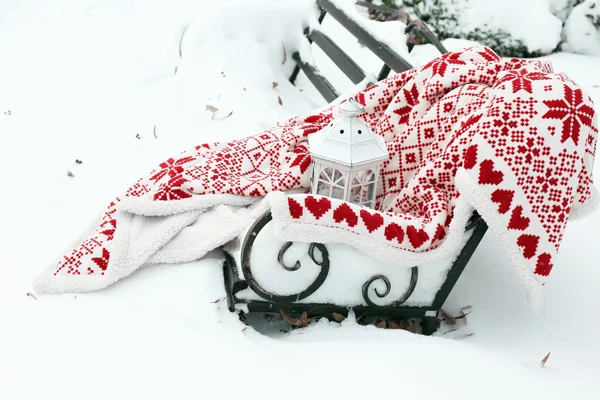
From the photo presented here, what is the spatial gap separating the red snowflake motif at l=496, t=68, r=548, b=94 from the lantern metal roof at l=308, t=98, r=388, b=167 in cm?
45

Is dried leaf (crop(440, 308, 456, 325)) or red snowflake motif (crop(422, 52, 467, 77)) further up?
red snowflake motif (crop(422, 52, 467, 77))

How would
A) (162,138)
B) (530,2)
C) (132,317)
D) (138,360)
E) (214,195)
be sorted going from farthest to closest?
(530,2) < (162,138) < (214,195) < (132,317) < (138,360)

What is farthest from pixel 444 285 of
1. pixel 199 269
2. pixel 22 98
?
pixel 22 98

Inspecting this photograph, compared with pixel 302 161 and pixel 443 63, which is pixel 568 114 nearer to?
pixel 443 63

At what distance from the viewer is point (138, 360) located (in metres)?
1.62

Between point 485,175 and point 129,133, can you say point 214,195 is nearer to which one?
point 485,175

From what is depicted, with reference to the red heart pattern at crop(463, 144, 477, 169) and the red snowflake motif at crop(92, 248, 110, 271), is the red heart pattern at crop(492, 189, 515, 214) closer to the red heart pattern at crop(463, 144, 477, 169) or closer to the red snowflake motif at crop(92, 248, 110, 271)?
the red heart pattern at crop(463, 144, 477, 169)

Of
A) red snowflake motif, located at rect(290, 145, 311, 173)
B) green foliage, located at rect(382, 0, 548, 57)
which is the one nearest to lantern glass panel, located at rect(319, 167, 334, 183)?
red snowflake motif, located at rect(290, 145, 311, 173)

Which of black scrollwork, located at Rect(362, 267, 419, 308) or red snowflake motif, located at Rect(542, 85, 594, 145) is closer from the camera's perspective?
red snowflake motif, located at Rect(542, 85, 594, 145)

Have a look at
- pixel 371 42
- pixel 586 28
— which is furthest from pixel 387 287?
pixel 586 28

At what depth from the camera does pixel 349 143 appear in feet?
5.85

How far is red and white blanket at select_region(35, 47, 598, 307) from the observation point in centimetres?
164

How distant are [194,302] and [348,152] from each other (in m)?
0.69

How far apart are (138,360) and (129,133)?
2.17 meters
